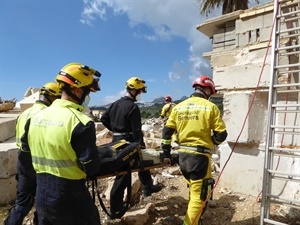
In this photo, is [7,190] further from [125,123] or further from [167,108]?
[167,108]

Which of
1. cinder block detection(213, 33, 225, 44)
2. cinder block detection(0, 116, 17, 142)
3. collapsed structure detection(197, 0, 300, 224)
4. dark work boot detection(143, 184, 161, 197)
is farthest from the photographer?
cinder block detection(213, 33, 225, 44)

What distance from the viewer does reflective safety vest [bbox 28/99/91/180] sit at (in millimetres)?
2162

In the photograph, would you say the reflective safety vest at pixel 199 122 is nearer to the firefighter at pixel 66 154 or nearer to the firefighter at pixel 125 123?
the firefighter at pixel 125 123

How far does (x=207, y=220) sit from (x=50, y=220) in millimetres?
2481

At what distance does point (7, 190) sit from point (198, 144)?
3.25 metres

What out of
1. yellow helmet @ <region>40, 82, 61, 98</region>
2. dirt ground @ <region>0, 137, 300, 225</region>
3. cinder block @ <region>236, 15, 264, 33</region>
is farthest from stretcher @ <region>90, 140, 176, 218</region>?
cinder block @ <region>236, 15, 264, 33</region>

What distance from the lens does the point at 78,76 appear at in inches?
92.8

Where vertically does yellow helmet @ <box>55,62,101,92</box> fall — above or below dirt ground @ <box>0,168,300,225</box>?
above

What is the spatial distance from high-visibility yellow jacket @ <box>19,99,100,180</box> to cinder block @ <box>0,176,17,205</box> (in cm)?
268

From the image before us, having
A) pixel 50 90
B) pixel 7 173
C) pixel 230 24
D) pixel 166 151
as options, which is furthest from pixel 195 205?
pixel 230 24

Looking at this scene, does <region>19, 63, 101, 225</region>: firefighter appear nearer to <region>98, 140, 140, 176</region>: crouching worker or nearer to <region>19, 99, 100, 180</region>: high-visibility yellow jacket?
<region>19, 99, 100, 180</region>: high-visibility yellow jacket

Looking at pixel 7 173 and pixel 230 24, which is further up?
pixel 230 24

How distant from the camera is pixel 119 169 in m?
3.38

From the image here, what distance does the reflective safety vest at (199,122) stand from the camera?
10.8ft
